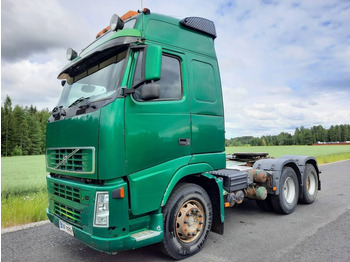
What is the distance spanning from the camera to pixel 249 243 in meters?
4.06

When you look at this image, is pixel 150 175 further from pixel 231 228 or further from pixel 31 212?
pixel 31 212

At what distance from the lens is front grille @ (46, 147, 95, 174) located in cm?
304

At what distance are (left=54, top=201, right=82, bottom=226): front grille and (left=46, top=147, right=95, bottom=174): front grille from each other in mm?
487

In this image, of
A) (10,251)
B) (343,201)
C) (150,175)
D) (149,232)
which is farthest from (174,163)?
(343,201)

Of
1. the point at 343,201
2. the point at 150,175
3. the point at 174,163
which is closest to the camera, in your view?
the point at 150,175

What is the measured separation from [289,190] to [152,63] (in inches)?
182

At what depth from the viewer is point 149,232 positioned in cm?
322

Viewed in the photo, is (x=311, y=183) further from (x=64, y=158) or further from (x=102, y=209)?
(x=64, y=158)

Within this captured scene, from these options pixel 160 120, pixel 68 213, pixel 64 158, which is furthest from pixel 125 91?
pixel 68 213

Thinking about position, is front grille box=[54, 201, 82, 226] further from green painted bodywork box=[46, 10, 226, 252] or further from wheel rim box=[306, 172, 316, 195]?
wheel rim box=[306, 172, 316, 195]

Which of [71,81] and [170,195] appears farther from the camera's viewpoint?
[71,81]

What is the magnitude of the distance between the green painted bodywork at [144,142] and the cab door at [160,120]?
0.01 m

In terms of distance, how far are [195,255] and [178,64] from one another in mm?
2721

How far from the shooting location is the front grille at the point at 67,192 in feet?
10.6
